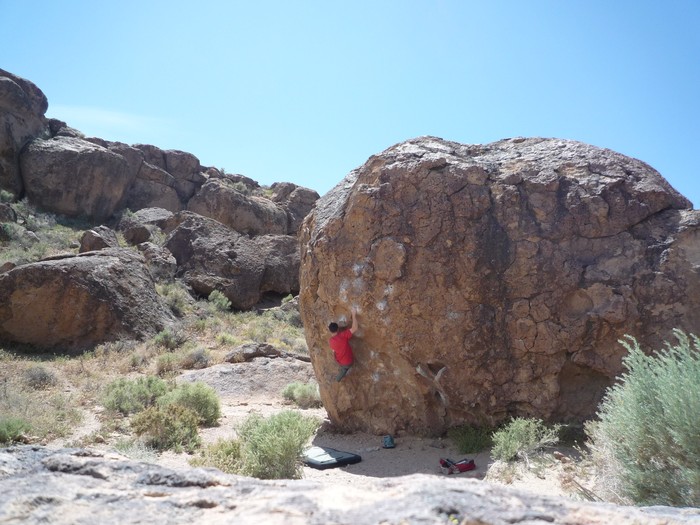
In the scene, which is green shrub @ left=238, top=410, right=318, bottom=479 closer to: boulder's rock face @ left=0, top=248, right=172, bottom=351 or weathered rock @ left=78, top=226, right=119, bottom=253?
boulder's rock face @ left=0, top=248, right=172, bottom=351

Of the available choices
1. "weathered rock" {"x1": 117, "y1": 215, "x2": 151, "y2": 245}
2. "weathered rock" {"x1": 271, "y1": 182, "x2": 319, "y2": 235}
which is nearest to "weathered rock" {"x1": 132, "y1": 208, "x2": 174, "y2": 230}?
"weathered rock" {"x1": 117, "y1": 215, "x2": 151, "y2": 245}

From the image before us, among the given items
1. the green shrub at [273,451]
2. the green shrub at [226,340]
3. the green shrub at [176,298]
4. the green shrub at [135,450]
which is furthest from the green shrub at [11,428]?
the green shrub at [176,298]

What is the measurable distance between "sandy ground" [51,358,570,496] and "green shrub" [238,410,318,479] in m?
0.37

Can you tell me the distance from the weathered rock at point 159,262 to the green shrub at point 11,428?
11.4 m

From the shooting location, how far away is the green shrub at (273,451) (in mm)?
5195

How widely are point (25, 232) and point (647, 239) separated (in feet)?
62.4

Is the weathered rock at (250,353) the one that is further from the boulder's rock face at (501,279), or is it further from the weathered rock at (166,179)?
the weathered rock at (166,179)

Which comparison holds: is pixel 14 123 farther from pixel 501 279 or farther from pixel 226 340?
pixel 501 279

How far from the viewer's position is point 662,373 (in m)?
3.66

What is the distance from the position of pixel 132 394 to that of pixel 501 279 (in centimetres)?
564

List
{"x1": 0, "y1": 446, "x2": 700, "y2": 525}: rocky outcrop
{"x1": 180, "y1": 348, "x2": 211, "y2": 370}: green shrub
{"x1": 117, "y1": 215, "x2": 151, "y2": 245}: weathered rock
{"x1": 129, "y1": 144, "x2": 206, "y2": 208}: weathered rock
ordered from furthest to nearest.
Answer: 1. {"x1": 129, "y1": 144, "x2": 206, "y2": 208}: weathered rock
2. {"x1": 117, "y1": 215, "x2": 151, "y2": 245}: weathered rock
3. {"x1": 180, "y1": 348, "x2": 211, "y2": 370}: green shrub
4. {"x1": 0, "y1": 446, "x2": 700, "y2": 525}: rocky outcrop

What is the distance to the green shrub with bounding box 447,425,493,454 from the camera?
6.08 m

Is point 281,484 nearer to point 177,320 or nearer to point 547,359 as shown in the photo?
point 547,359

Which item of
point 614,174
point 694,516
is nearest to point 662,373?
point 694,516
